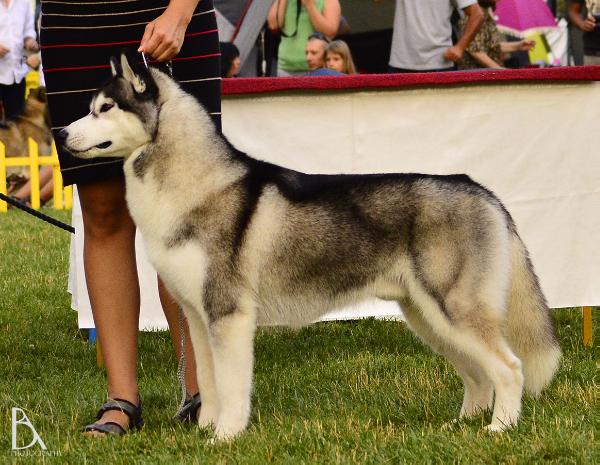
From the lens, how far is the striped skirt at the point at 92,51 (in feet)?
11.0

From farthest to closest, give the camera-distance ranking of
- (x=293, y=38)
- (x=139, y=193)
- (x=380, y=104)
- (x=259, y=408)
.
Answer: (x=293, y=38), (x=380, y=104), (x=259, y=408), (x=139, y=193)

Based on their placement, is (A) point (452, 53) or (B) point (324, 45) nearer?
(A) point (452, 53)

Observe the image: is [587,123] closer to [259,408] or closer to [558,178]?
[558,178]

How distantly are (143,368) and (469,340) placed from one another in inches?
70.6

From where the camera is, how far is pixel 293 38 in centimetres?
845

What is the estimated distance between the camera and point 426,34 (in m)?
7.46

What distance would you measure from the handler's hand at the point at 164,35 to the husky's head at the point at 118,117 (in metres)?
0.12

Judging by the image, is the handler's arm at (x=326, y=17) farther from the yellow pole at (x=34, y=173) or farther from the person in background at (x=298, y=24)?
the yellow pole at (x=34, y=173)

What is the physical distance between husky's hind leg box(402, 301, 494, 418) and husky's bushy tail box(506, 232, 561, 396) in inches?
6.0

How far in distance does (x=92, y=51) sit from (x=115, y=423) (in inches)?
48.0

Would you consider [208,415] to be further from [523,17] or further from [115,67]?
[523,17]

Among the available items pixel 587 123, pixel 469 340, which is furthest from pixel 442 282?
pixel 587 123

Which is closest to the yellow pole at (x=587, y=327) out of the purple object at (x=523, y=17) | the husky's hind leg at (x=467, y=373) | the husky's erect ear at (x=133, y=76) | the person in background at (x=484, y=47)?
the husky's hind leg at (x=467, y=373)

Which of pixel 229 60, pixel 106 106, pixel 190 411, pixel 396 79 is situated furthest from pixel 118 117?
pixel 229 60
